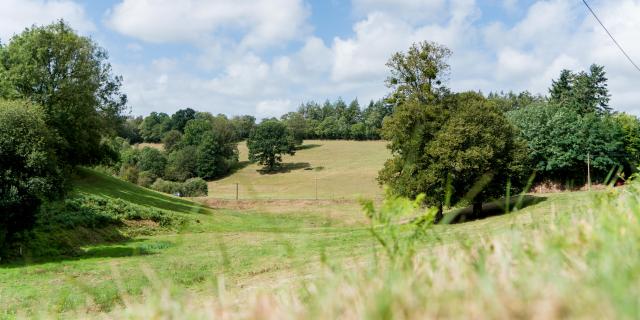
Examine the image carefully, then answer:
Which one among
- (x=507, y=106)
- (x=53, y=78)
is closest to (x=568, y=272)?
(x=53, y=78)

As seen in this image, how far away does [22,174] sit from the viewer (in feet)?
78.8

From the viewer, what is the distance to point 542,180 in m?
55.2

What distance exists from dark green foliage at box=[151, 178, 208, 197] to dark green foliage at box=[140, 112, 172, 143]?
53.0m

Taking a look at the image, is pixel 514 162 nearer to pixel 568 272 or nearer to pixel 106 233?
pixel 106 233

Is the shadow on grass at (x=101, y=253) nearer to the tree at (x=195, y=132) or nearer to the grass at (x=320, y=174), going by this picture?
the grass at (x=320, y=174)

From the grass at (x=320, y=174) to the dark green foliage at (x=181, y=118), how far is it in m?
24.2

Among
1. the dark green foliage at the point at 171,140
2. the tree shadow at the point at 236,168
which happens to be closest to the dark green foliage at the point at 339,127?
the tree shadow at the point at 236,168

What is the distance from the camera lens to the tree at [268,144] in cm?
10350

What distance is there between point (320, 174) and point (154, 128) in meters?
61.9

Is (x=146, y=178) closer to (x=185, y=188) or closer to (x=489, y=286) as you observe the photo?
(x=185, y=188)

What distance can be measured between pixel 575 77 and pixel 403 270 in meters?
94.8

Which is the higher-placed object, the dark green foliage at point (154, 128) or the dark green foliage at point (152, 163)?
the dark green foliage at point (154, 128)

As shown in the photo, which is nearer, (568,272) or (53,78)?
(568,272)

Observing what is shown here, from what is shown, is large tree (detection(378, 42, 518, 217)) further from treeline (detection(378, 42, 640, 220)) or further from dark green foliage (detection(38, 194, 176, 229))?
dark green foliage (detection(38, 194, 176, 229))
